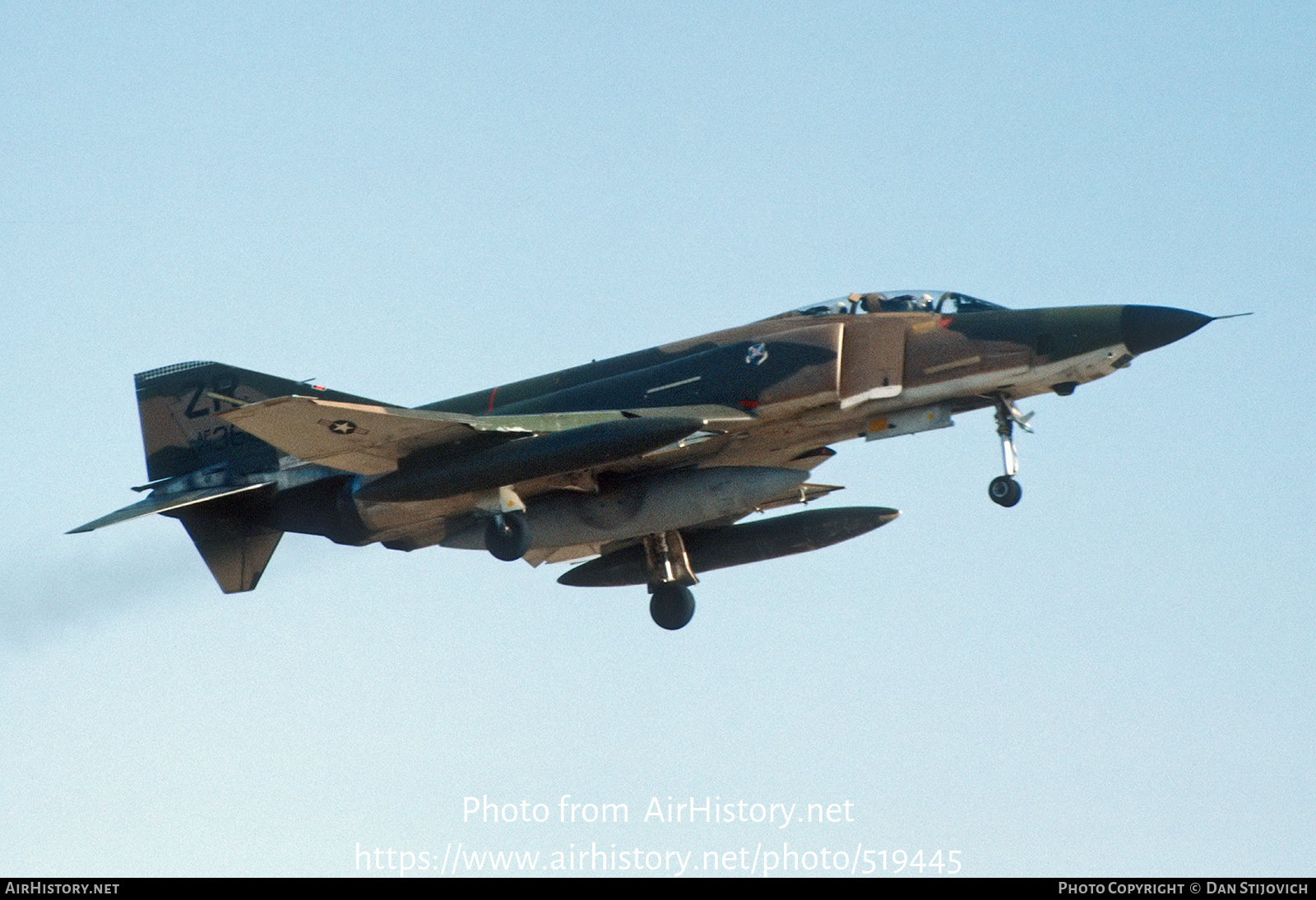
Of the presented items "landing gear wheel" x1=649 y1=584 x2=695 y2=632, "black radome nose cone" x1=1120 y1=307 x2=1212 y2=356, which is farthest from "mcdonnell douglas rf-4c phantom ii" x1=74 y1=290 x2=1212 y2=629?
"landing gear wheel" x1=649 y1=584 x2=695 y2=632

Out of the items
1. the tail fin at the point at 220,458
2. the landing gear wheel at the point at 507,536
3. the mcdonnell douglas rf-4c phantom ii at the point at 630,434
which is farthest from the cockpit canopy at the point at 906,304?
the tail fin at the point at 220,458

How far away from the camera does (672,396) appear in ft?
62.9

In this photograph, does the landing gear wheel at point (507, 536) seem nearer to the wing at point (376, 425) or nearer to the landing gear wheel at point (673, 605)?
the wing at point (376, 425)

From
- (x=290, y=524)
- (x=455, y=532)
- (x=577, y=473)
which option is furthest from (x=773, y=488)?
(x=290, y=524)

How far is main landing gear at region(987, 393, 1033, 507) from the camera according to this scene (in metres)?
18.4

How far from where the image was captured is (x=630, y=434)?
58.8 feet

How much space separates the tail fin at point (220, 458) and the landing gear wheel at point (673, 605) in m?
5.02

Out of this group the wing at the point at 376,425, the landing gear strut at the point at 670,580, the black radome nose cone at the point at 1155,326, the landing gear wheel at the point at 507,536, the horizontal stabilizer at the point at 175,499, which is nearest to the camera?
the wing at the point at 376,425

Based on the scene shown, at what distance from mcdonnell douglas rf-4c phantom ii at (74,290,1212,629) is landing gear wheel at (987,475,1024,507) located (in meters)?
0.02

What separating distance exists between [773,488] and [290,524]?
5.90 metres

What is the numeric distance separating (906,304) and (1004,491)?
Result: 7.94 ft

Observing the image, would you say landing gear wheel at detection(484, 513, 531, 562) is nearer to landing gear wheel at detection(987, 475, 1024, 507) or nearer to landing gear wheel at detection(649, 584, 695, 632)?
landing gear wheel at detection(649, 584, 695, 632)

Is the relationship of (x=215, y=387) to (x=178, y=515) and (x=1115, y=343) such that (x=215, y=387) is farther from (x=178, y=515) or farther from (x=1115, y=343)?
(x=1115, y=343)

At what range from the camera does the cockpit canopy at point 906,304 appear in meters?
19.0
